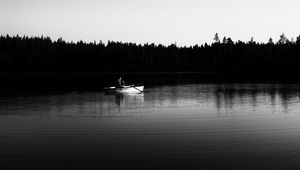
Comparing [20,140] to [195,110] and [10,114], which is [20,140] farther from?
[195,110]

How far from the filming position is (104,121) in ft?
120

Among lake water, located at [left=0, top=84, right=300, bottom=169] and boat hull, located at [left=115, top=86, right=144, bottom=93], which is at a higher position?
boat hull, located at [left=115, top=86, right=144, bottom=93]

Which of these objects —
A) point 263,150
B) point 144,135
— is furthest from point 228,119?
point 263,150

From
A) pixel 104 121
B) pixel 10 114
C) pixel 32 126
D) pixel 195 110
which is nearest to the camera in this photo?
pixel 32 126

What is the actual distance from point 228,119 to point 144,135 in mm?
11672

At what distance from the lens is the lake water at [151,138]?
2025 centimetres

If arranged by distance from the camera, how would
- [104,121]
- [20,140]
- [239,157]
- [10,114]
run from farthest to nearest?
[10,114], [104,121], [20,140], [239,157]

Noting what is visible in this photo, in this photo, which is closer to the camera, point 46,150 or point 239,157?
point 239,157

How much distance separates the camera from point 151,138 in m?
27.0

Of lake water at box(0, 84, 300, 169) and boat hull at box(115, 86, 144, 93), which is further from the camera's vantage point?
boat hull at box(115, 86, 144, 93)

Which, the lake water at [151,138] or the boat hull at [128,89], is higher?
the boat hull at [128,89]

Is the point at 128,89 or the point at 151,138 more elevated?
the point at 128,89

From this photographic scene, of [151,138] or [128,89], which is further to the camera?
[128,89]

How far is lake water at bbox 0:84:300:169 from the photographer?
20250 mm
